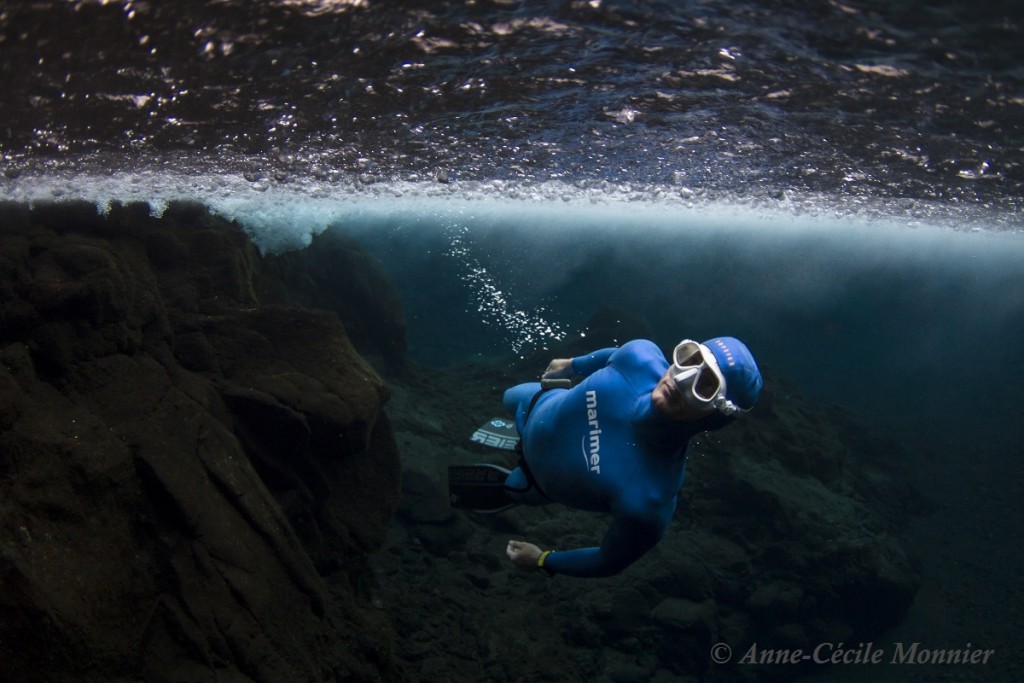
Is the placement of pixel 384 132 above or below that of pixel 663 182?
above

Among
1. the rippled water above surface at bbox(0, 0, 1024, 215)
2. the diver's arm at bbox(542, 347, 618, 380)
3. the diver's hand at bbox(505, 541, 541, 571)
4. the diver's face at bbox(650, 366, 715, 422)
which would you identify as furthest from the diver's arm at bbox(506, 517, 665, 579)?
the rippled water above surface at bbox(0, 0, 1024, 215)

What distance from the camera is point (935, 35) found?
4.95m

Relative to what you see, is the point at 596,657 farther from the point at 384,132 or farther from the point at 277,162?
the point at 277,162

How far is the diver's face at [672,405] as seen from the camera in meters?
3.54

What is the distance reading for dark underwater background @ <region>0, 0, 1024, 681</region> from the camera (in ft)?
16.8

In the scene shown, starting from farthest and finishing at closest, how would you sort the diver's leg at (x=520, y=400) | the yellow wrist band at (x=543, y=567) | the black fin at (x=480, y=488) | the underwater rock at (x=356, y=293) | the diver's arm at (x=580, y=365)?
the underwater rock at (x=356, y=293)
the diver's leg at (x=520, y=400)
the diver's arm at (x=580, y=365)
the black fin at (x=480, y=488)
the yellow wrist band at (x=543, y=567)

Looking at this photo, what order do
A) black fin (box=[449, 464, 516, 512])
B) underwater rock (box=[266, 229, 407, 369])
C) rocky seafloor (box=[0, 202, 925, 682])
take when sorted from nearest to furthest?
rocky seafloor (box=[0, 202, 925, 682])
black fin (box=[449, 464, 516, 512])
underwater rock (box=[266, 229, 407, 369])

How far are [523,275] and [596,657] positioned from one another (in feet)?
117

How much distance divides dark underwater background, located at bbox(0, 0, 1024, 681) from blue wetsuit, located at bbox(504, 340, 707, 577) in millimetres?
2352

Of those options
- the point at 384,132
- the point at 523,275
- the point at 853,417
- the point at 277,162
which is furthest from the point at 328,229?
the point at 523,275

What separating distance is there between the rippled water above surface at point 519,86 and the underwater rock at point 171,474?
197cm

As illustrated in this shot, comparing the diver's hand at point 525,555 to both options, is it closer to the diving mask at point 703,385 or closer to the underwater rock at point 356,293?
the diving mask at point 703,385

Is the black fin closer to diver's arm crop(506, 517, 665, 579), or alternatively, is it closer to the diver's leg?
the diver's leg

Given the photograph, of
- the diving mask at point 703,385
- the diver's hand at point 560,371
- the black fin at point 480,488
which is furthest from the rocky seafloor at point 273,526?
the diving mask at point 703,385
